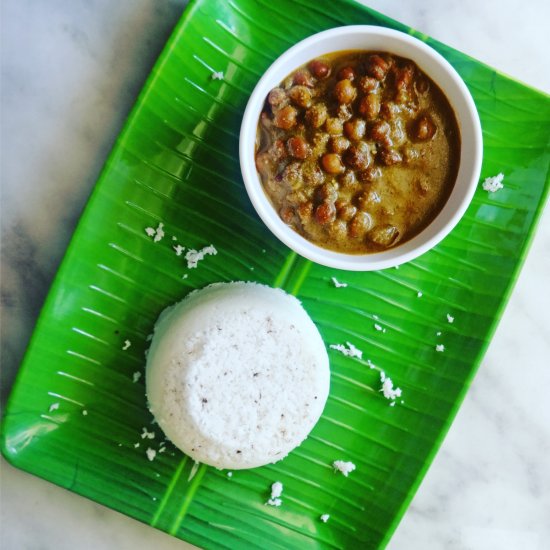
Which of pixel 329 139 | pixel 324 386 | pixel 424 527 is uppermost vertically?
pixel 329 139

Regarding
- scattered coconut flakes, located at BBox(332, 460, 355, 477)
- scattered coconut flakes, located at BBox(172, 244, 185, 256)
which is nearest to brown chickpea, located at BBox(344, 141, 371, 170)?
scattered coconut flakes, located at BBox(172, 244, 185, 256)

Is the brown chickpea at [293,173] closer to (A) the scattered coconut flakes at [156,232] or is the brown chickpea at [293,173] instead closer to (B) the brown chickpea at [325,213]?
(B) the brown chickpea at [325,213]

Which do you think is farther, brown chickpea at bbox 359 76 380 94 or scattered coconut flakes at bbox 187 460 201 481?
scattered coconut flakes at bbox 187 460 201 481

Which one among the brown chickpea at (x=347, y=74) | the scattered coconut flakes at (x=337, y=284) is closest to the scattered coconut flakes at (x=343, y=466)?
the scattered coconut flakes at (x=337, y=284)

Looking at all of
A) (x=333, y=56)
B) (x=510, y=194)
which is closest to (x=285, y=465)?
(x=510, y=194)

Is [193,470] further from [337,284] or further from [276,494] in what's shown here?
[337,284]

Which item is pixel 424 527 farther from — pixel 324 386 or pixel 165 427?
pixel 165 427

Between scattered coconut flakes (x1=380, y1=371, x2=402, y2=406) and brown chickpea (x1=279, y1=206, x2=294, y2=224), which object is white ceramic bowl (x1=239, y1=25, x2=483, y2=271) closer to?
brown chickpea (x1=279, y1=206, x2=294, y2=224)

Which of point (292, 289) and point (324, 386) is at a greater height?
point (292, 289)
